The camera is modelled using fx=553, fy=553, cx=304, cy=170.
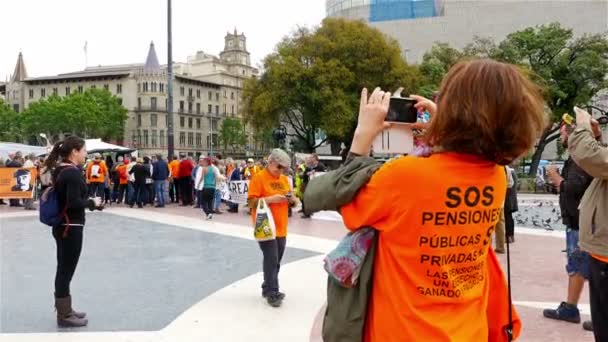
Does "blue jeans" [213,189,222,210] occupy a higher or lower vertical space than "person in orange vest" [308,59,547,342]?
lower

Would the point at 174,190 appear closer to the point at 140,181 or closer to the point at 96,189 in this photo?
the point at 140,181

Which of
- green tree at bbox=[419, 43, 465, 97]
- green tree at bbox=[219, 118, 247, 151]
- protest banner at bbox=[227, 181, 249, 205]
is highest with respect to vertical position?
green tree at bbox=[419, 43, 465, 97]

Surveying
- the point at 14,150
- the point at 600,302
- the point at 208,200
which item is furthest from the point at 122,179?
the point at 600,302

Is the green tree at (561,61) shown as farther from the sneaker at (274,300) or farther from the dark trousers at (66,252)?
the dark trousers at (66,252)

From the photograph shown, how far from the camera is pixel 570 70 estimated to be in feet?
113

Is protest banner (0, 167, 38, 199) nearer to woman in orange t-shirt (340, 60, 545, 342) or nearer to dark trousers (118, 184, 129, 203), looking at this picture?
dark trousers (118, 184, 129, 203)

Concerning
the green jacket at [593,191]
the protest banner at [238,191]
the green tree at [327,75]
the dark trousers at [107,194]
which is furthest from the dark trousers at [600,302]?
the green tree at [327,75]

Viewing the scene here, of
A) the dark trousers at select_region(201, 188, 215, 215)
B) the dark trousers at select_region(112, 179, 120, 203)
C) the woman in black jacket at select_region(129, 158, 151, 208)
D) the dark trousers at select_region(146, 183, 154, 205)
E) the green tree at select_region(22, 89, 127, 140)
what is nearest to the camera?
the dark trousers at select_region(201, 188, 215, 215)

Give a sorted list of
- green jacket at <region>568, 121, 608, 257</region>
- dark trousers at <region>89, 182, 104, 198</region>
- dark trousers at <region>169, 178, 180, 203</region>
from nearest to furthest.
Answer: green jacket at <region>568, 121, 608, 257</region>
dark trousers at <region>89, 182, 104, 198</region>
dark trousers at <region>169, 178, 180, 203</region>

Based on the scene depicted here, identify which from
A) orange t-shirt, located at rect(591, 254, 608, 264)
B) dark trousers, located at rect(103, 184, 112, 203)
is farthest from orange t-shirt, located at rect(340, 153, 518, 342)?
dark trousers, located at rect(103, 184, 112, 203)

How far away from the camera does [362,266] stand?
1944mm

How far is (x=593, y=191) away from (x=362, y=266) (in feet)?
9.08

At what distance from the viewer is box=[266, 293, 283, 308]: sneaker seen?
20.6 ft

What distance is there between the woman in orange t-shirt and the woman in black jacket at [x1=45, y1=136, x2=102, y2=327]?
4.32m
